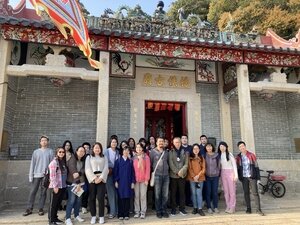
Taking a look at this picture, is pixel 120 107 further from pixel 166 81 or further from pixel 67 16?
pixel 67 16

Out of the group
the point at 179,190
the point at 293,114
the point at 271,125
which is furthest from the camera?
the point at 293,114

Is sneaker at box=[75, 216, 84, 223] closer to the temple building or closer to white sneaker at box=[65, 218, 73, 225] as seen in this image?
white sneaker at box=[65, 218, 73, 225]

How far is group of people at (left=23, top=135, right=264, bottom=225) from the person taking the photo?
16.5 ft

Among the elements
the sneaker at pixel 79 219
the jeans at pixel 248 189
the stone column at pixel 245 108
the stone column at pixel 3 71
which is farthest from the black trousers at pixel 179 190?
the stone column at pixel 3 71

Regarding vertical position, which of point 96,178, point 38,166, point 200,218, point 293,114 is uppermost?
point 293,114

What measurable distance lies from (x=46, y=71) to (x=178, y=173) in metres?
3.94

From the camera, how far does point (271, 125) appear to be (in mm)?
9078

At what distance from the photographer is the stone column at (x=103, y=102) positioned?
6336 millimetres

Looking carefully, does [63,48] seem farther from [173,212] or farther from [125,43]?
[173,212]

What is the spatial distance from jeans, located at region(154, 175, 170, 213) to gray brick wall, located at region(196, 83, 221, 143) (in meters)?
3.41

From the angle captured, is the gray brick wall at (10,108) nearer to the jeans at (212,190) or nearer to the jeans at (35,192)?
the jeans at (35,192)

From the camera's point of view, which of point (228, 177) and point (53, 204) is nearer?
point (53, 204)

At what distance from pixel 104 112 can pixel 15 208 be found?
3048 mm

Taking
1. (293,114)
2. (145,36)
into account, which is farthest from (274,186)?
(145,36)
